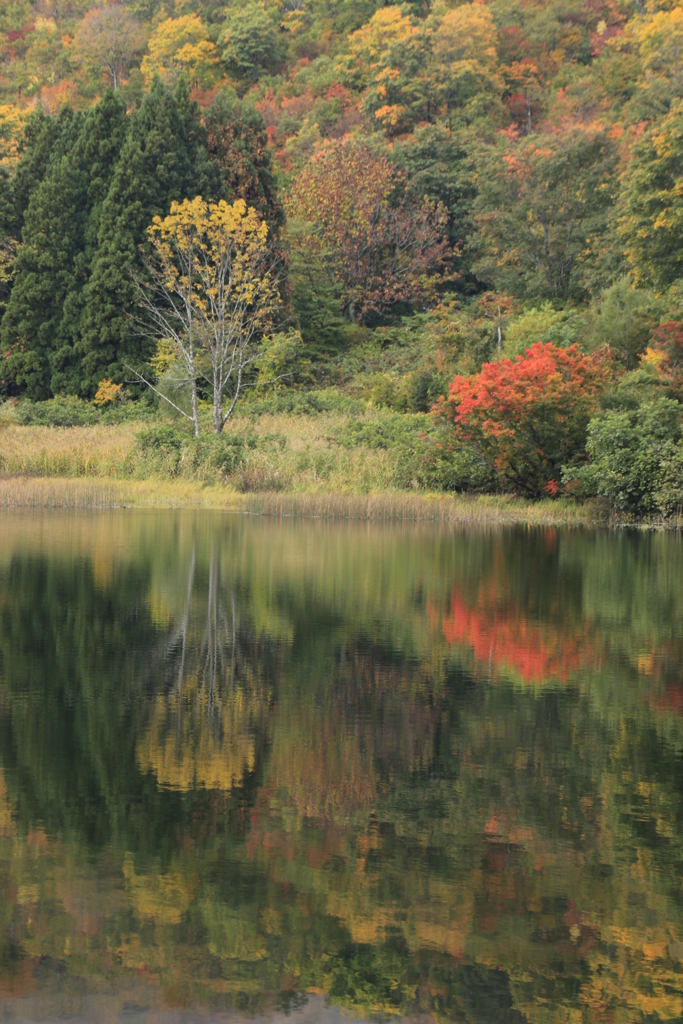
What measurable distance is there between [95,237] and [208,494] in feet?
66.1

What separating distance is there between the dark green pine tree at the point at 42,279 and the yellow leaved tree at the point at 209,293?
3581 mm

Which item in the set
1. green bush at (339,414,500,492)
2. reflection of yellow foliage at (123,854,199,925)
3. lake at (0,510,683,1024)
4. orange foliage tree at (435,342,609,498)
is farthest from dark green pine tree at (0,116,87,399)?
reflection of yellow foliage at (123,854,199,925)

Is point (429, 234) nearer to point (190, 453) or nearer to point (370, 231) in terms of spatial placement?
point (370, 231)

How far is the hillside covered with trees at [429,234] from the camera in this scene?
27.3 meters

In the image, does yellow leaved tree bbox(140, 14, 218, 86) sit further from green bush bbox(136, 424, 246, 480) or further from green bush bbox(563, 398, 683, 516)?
green bush bbox(563, 398, 683, 516)

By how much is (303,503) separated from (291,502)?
27 centimetres

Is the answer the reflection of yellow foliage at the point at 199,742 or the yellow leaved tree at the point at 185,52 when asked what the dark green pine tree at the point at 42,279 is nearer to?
the yellow leaved tree at the point at 185,52

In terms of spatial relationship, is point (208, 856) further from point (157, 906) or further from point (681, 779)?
point (681, 779)

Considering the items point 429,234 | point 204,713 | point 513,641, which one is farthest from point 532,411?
point 429,234

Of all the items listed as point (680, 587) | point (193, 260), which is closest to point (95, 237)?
point (193, 260)

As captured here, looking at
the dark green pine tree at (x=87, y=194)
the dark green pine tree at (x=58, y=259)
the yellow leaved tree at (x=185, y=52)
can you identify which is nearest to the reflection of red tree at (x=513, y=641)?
the dark green pine tree at (x=87, y=194)

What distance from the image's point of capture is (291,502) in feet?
85.7

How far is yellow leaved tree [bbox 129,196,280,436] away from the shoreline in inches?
232

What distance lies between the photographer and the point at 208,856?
4328 mm
